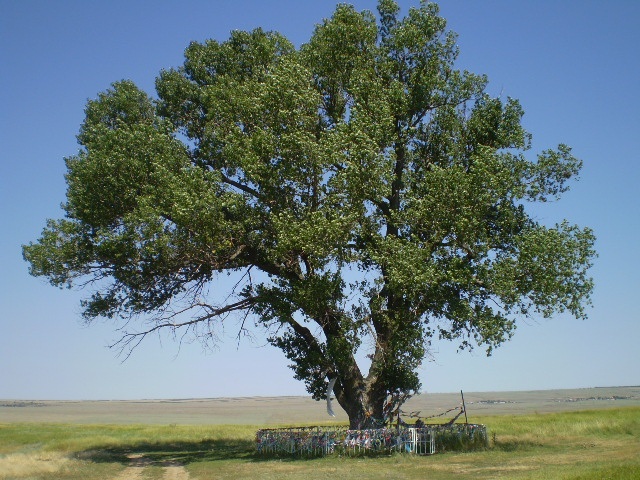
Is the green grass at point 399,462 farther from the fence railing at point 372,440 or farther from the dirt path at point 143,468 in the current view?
the fence railing at point 372,440

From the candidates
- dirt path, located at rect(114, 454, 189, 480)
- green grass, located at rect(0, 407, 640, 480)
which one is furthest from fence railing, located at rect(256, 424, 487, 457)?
dirt path, located at rect(114, 454, 189, 480)

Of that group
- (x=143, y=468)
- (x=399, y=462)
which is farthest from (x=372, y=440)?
(x=143, y=468)

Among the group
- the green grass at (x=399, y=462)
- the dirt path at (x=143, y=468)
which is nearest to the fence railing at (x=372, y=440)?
the green grass at (x=399, y=462)

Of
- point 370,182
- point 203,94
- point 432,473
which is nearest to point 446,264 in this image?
point 370,182

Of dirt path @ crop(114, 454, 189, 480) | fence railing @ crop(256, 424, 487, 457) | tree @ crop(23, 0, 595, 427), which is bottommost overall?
dirt path @ crop(114, 454, 189, 480)

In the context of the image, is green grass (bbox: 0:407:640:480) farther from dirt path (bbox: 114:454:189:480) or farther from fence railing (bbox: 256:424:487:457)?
fence railing (bbox: 256:424:487:457)

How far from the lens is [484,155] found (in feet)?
99.6

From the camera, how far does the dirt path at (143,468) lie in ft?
87.7

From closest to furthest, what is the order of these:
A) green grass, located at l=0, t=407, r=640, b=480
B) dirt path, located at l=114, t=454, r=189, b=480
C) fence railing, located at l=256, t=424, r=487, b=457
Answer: green grass, located at l=0, t=407, r=640, b=480, dirt path, located at l=114, t=454, r=189, b=480, fence railing, located at l=256, t=424, r=487, b=457

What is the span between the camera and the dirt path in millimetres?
26734

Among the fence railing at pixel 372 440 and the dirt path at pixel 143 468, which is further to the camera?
the fence railing at pixel 372 440

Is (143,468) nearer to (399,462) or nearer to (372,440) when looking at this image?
(372,440)

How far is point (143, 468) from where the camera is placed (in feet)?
100

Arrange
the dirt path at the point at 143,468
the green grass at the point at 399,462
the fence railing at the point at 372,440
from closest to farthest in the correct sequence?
the green grass at the point at 399,462, the dirt path at the point at 143,468, the fence railing at the point at 372,440
